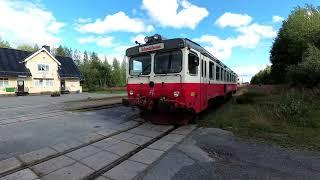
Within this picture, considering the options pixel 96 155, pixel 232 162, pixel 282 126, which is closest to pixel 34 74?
pixel 96 155

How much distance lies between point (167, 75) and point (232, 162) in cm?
463

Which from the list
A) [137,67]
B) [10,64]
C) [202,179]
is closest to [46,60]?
[10,64]

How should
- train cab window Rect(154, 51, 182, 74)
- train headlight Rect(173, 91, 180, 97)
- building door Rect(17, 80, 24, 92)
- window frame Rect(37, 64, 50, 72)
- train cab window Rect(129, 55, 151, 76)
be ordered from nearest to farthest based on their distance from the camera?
train headlight Rect(173, 91, 180, 97), train cab window Rect(154, 51, 182, 74), train cab window Rect(129, 55, 151, 76), building door Rect(17, 80, 24, 92), window frame Rect(37, 64, 50, 72)

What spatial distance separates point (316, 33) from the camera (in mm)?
36469

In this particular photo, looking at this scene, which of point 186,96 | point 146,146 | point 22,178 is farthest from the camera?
point 186,96

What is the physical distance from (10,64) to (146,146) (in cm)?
4077

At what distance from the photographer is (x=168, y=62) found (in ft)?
33.5

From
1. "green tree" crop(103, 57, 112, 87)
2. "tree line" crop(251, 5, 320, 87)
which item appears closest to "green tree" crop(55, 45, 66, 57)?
"green tree" crop(103, 57, 112, 87)

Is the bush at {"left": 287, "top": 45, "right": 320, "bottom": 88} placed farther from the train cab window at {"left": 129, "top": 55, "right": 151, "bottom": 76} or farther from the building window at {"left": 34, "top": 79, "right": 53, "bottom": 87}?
the building window at {"left": 34, "top": 79, "right": 53, "bottom": 87}

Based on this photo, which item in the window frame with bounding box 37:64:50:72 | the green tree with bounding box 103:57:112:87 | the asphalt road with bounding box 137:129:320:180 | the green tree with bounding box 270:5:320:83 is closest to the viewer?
the asphalt road with bounding box 137:129:320:180

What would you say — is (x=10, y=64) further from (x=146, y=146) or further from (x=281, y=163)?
(x=281, y=163)

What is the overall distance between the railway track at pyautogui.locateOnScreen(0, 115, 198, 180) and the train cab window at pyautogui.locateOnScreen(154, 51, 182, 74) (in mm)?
2139

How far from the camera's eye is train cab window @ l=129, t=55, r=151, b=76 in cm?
1078

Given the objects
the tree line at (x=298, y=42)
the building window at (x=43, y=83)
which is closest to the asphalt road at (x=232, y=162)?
the tree line at (x=298, y=42)
